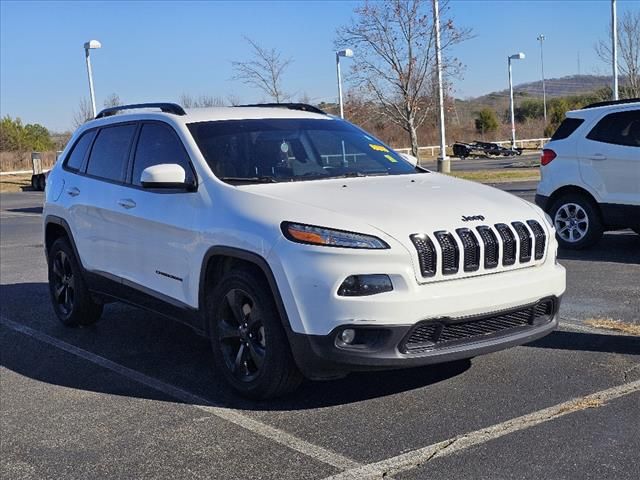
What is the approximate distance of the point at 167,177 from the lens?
5008 millimetres

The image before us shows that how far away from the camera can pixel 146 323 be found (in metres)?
7.02

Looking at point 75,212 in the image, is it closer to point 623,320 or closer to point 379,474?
point 379,474

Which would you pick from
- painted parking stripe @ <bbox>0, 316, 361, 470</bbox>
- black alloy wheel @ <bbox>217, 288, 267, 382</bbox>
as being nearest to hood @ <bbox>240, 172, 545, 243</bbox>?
black alloy wheel @ <bbox>217, 288, 267, 382</bbox>

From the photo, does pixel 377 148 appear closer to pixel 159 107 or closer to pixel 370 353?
pixel 159 107

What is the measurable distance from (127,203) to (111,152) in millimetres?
760

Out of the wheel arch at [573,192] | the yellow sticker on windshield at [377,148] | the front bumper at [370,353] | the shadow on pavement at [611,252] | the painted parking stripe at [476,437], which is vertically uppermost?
the yellow sticker on windshield at [377,148]

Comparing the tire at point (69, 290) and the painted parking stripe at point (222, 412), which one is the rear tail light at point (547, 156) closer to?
the tire at point (69, 290)

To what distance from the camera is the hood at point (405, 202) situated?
4.32 m

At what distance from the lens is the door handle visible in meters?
5.71

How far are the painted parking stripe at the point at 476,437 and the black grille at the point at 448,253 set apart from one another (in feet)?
2.76

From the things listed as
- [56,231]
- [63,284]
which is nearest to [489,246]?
[63,284]

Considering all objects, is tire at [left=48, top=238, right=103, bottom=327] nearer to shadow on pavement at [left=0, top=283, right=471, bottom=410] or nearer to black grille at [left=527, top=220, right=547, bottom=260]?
shadow on pavement at [left=0, top=283, right=471, bottom=410]

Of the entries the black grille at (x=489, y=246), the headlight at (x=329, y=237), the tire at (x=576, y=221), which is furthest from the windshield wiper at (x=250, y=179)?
the tire at (x=576, y=221)

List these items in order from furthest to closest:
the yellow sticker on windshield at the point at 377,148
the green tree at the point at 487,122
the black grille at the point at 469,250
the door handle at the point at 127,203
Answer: the green tree at the point at 487,122, the yellow sticker on windshield at the point at 377,148, the door handle at the point at 127,203, the black grille at the point at 469,250
